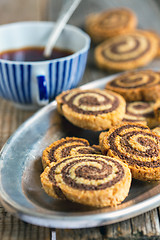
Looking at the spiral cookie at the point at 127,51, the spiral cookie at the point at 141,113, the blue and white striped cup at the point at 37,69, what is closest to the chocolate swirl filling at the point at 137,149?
the spiral cookie at the point at 141,113

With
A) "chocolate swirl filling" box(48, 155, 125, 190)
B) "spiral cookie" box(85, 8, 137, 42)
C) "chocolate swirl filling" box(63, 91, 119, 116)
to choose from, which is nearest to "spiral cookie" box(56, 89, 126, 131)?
"chocolate swirl filling" box(63, 91, 119, 116)

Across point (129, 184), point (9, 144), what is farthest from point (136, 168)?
point (9, 144)

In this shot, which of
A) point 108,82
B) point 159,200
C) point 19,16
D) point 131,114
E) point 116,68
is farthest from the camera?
point 19,16

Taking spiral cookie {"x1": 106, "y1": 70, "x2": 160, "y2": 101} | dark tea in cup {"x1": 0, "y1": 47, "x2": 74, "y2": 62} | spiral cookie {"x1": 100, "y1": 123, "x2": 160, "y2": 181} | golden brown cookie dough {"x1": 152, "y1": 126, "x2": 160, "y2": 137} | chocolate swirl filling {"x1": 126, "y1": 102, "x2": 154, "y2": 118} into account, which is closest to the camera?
spiral cookie {"x1": 100, "y1": 123, "x2": 160, "y2": 181}

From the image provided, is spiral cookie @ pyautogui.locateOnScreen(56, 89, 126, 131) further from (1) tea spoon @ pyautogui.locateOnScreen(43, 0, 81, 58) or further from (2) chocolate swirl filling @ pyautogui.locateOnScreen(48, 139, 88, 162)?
(1) tea spoon @ pyautogui.locateOnScreen(43, 0, 81, 58)

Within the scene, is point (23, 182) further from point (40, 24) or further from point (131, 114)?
point (40, 24)

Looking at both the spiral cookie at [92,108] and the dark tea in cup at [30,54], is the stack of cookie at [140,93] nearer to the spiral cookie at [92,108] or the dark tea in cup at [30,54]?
the spiral cookie at [92,108]
